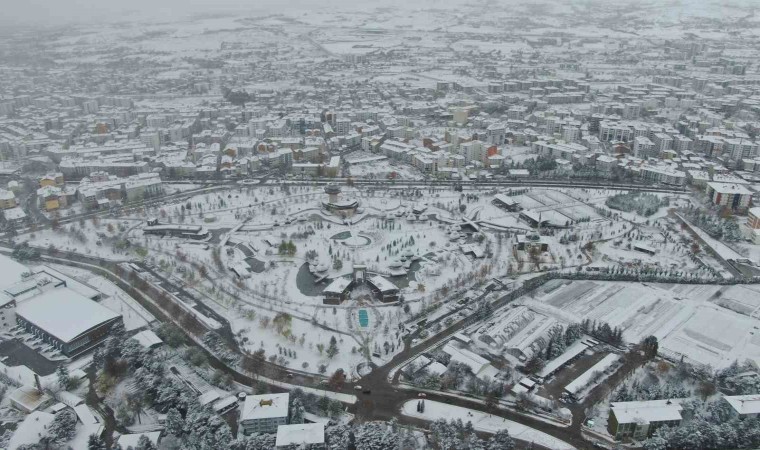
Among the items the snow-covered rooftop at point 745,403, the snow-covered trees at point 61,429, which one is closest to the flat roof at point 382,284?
the snow-covered trees at point 61,429

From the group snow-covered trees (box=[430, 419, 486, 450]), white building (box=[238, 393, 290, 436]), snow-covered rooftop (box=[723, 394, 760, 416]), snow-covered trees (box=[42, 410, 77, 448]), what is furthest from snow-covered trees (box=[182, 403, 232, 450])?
snow-covered rooftop (box=[723, 394, 760, 416])

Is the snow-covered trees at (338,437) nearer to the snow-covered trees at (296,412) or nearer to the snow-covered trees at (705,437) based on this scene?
the snow-covered trees at (296,412)

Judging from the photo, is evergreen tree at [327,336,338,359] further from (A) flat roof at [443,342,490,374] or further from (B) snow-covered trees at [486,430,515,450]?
(B) snow-covered trees at [486,430,515,450]

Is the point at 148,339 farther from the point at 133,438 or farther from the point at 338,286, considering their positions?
the point at 338,286

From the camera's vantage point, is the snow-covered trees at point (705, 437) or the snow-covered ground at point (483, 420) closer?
the snow-covered trees at point (705, 437)

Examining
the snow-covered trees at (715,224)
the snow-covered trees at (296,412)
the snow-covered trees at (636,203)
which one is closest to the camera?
the snow-covered trees at (296,412)

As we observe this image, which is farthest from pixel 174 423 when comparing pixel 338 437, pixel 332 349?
pixel 332 349

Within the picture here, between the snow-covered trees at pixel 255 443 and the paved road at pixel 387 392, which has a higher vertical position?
the snow-covered trees at pixel 255 443
